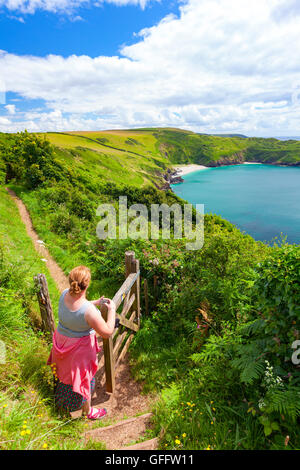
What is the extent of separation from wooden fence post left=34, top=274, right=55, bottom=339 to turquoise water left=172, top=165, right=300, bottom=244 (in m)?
41.2

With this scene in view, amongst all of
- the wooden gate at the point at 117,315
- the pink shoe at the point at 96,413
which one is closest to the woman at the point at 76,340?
the pink shoe at the point at 96,413

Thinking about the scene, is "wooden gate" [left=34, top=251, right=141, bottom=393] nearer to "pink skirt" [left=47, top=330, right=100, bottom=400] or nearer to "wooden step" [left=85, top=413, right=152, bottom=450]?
"pink skirt" [left=47, top=330, right=100, bottom=400]

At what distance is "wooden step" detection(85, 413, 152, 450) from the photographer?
3.46 metres

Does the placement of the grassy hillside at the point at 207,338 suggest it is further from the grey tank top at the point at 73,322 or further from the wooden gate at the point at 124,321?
the grey tank top at the point at 73,322

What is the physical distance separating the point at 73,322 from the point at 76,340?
13.2 inches

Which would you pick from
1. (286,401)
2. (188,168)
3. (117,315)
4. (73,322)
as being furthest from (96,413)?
(188,168)

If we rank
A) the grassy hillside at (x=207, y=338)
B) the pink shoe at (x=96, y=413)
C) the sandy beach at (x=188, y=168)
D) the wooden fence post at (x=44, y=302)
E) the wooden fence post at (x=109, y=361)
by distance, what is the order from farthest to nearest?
the sandy beach at (x=188, y=168) < the wooden fence post at (x=44, y=302) < the wooden fence post at (x=109, y=361) < the pink shoe at (x=96, y=413) < the grassy hillside at (x=207, y=338)

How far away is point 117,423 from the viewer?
392 centimetres

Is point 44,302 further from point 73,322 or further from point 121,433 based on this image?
point 121,433

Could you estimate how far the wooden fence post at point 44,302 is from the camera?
16.3ft

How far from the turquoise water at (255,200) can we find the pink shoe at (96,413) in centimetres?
4128

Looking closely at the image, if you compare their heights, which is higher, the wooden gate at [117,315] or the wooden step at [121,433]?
the wooden gate at [117,315]

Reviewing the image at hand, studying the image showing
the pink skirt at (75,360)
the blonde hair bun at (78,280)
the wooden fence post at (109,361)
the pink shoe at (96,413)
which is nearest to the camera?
the blonde hair bun at (78,280)

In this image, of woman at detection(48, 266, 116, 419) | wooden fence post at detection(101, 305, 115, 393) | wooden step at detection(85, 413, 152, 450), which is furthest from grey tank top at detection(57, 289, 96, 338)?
wooden step at detection(85, 413, 152, 450)
